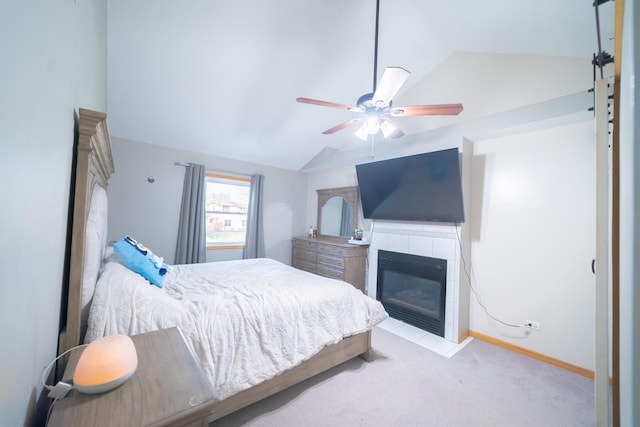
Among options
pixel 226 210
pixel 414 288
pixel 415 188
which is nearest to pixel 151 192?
pixel 226 210

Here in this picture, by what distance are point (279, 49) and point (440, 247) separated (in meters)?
2.86

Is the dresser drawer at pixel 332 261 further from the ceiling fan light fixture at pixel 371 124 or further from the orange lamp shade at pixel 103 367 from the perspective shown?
the orange lamp shade at pixel 103 367

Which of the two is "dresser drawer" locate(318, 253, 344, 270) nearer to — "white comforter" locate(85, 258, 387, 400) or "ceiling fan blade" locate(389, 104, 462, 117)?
"white comforter" locate(85, 258, 387, 400)

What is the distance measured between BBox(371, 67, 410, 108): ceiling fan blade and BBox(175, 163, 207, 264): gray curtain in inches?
125

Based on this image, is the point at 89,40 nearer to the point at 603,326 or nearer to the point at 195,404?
the point at 195,404

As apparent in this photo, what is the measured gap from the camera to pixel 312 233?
4953 millimetres

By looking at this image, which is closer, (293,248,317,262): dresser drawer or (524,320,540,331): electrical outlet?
(524,320,540,331): electrical outlet

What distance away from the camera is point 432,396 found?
1.89 metres

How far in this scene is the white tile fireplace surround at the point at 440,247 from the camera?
2.79 metres

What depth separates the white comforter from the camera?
1377 mm

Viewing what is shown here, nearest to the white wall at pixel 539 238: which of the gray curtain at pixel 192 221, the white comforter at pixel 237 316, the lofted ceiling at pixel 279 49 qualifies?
the lofted ceiling at pixel 279 49

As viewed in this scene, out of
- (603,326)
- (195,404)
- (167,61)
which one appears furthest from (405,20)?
(195,404)

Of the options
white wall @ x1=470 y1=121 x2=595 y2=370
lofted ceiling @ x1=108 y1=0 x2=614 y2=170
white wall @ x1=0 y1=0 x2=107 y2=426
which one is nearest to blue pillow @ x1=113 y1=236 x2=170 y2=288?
white wall @ x1=0 y1=0 x2=107 y2=426

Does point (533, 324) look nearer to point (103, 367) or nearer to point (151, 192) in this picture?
point (103, 367)
